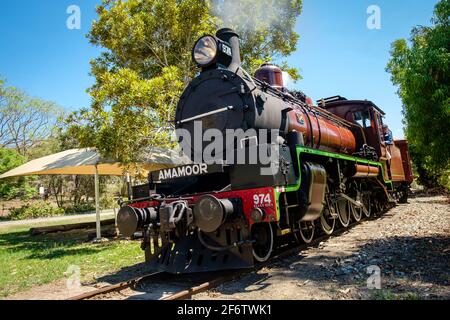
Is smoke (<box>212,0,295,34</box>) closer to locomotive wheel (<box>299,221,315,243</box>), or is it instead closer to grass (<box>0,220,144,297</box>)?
locomotive wheel (<box>299,221,315,243</box>)

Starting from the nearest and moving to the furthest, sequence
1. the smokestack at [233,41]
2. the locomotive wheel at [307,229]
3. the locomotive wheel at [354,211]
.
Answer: the smokestack at [233,41], the locomotive wheel at [307,229], the locomotive wheel at [354,211]

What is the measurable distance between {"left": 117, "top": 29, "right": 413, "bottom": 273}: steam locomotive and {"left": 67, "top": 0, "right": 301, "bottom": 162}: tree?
3.20 metres

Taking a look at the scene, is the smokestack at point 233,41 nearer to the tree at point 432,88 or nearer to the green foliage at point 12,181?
the tree at point 432,88

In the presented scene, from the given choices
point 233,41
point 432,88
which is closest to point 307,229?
point 432,88

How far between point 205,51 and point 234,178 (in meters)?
2.54

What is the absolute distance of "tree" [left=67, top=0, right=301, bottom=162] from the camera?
30.2ft

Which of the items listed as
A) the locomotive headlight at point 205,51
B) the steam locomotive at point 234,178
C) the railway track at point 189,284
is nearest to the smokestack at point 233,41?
the steam locomotive at point 234,178

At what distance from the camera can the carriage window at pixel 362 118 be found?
1075 centimetres

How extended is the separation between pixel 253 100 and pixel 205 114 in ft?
3.08

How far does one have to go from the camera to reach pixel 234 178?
5039 mm

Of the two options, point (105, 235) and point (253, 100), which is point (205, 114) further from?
point (105, 235)

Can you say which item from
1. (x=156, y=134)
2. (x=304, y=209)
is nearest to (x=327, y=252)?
(x=304, y=209)

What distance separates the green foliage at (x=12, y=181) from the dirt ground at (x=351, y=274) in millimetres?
24957

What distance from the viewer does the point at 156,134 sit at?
9.82 m
